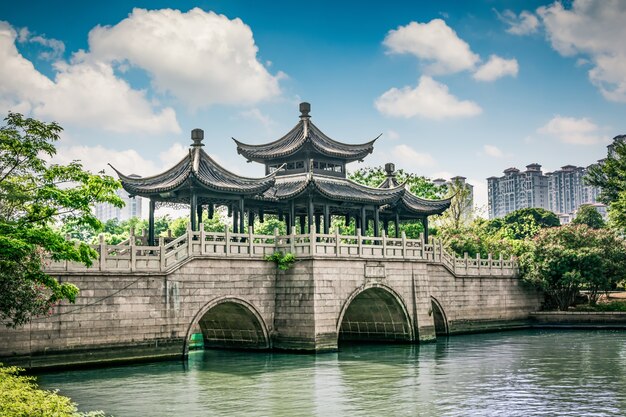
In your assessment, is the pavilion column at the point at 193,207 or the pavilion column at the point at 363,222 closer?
the pavilion column at the point at 193,207

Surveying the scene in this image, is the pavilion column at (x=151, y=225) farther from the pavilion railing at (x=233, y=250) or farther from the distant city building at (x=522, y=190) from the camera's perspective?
the distant city building at (x=522, y=190)

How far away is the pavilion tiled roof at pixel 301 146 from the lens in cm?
3706

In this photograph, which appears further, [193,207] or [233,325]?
[233,325]

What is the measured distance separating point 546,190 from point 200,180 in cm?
13975

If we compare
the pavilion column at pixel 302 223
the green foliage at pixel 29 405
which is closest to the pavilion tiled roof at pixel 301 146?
the pavilion column at pixel 302 223

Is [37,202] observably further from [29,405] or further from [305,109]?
[305,109]

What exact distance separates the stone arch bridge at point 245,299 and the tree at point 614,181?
11510 millimetres

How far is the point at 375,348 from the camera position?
33656 mm

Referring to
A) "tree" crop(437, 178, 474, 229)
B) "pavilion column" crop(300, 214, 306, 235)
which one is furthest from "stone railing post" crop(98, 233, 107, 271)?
"tree" crop(437, 178, 474, 229)

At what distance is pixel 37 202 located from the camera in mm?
19609

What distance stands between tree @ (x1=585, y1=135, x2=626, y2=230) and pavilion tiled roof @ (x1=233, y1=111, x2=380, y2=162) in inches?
693

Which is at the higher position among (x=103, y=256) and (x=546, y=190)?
(x=546, y=190)

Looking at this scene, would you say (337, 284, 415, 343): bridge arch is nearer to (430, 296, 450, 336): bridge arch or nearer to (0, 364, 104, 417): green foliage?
(430, 296, 450, 336): bridge arch

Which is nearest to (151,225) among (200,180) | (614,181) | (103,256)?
(200,180)
